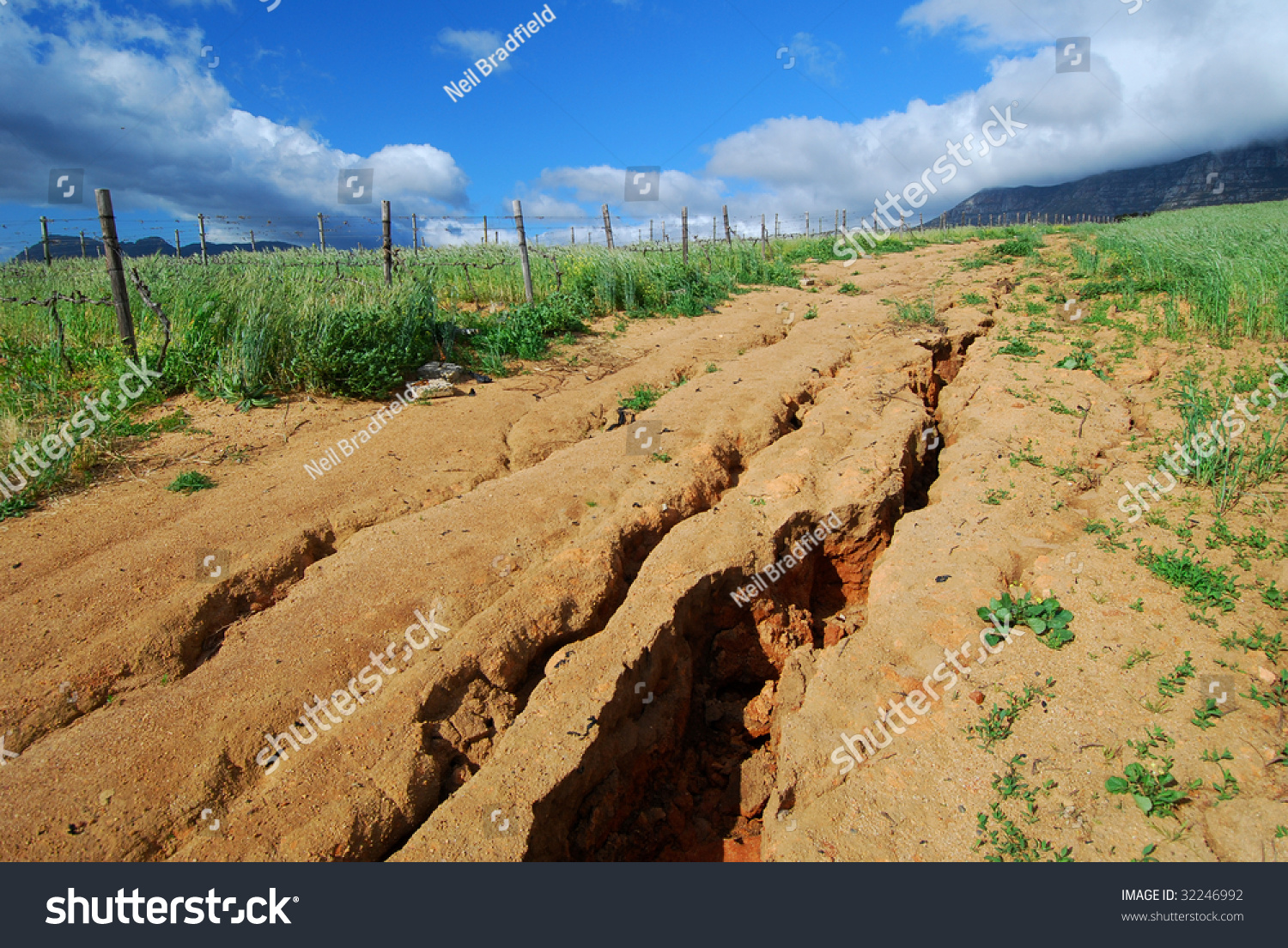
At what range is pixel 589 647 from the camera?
3.07 metres

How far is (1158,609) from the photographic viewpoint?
3.01 metres

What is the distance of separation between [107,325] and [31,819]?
6592mm

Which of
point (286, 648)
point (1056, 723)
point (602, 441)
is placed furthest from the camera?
point (602, 441)

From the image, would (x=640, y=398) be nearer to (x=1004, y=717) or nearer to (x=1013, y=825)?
(x=1004, y=717)

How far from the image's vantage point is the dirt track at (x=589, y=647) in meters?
2.29

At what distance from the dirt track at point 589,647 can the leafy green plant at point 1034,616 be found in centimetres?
7

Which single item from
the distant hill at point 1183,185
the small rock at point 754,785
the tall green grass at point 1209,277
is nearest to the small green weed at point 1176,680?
the small rock at point 754,785

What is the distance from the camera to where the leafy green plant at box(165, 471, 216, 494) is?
421 centimetres

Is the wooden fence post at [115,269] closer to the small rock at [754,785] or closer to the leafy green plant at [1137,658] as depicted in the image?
the small rock at [754,785]

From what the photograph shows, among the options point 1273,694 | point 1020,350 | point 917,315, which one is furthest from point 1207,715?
point 917,315

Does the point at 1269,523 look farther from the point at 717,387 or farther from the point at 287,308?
the point at 287,308

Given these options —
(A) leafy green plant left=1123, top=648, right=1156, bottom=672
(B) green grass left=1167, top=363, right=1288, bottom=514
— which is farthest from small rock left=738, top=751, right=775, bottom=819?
(B) green grass left=1167, top=363, right=1288, bottom=514

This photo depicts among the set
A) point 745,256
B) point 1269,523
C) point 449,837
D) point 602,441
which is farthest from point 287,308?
point 745,256

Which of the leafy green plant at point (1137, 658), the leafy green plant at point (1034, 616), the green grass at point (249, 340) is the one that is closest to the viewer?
the leafy green plant at point (1137, 658)
